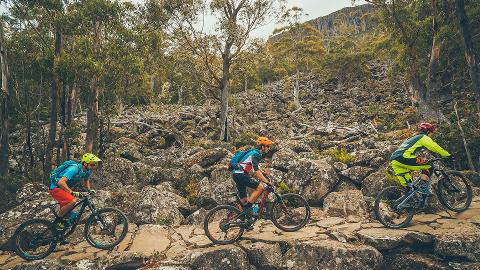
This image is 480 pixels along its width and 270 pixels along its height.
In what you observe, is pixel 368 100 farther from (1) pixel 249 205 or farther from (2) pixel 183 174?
(1) pixel 249 205

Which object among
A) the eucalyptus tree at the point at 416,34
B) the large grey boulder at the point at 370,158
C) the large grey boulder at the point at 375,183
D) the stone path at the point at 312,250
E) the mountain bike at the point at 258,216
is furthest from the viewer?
the eucalyptus tree at the point at 416,34

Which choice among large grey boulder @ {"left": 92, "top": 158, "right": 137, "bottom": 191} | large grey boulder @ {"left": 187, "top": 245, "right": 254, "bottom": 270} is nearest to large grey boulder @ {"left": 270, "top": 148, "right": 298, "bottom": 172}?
large grey boulder @ {"left": 187, "top": 245, "right": 254, "bottom": 270}

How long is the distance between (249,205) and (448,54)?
22.8 meters

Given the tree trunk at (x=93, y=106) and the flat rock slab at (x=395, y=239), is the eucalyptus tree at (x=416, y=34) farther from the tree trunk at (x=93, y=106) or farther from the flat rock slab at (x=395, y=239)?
the tree trunk at (x=93, y=106)

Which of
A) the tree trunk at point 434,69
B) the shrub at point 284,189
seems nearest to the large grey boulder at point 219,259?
the shrub at point 284,189

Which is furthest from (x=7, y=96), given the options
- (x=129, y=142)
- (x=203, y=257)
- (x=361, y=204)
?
(x=361, y=204)

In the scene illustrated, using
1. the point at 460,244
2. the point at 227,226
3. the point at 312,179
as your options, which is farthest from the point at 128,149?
the point at 460,244

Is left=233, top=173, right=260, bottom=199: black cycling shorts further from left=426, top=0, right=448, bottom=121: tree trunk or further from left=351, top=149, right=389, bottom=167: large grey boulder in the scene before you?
left=426, top=0, right=448, bottom=121: tree trunk

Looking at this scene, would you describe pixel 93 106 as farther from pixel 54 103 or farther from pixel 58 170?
pixel 58 170

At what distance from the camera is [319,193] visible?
1144 centimetres

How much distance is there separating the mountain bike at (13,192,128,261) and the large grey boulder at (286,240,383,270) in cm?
480

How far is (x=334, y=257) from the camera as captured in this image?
7625mm

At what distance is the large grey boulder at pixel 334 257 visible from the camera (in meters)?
7.55

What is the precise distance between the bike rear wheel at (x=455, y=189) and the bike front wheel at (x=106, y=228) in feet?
29.0
